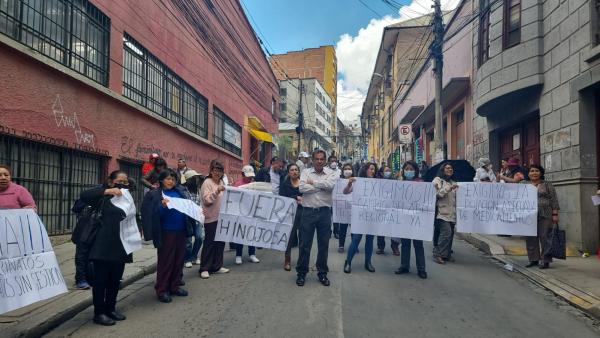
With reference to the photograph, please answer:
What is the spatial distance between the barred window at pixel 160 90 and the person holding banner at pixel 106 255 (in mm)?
8161

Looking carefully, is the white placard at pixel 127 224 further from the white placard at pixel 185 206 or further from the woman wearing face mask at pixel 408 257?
the woman wearing face mask at pixel 408 257

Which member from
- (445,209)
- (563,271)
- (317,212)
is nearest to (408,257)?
(445,209)

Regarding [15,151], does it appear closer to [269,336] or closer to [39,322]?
[39,322]

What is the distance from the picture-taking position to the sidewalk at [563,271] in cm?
569

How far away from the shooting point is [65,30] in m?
9.34

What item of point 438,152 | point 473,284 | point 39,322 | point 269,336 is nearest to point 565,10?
point 438,152

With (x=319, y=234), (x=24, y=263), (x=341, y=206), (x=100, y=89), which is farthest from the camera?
(x=100, y=89)

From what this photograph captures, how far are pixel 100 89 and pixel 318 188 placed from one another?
21.3 ft

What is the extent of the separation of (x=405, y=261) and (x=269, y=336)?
11.0 feet

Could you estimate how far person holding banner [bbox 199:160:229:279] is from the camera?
6660 millimetres

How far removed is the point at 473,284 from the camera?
6.39 meters

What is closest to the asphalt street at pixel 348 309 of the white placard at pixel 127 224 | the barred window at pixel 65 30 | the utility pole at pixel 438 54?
the white placard at pixel 127 224

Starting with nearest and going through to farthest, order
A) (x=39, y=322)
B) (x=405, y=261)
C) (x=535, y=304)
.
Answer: (x=39, y=322), (x=535, y=304), (x=405, y=261)

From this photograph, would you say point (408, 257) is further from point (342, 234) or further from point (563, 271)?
point (563, 271)
